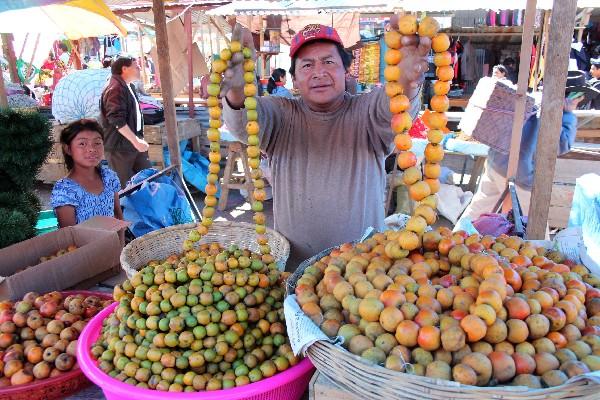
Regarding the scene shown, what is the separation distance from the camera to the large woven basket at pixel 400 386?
0.86 metres

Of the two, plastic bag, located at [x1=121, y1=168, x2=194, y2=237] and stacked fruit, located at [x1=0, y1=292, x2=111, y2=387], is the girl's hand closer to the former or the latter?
stacked fruit, located at [x1=0, y1=292, x2=111, y2=387]

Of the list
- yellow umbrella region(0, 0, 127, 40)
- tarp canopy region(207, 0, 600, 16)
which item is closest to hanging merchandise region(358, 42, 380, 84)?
tarp canopy region(207, 0, 600, 16)

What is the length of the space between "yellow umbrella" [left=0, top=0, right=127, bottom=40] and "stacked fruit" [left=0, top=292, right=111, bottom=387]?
286 centimetres

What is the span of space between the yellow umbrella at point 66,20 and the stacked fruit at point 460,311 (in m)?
3.58

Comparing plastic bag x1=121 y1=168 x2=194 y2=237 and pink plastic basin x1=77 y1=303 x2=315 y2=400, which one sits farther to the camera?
plastic bag x1=121 y1=168 x2=194 y2=237

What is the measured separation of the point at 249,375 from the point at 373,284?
0.41 meters

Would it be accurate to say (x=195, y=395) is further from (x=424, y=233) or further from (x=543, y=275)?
(x=543, y=275)

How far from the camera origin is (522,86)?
11.1 ft

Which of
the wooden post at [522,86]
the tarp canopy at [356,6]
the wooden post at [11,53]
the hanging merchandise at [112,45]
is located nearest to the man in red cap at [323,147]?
the wooden post at [522,86]

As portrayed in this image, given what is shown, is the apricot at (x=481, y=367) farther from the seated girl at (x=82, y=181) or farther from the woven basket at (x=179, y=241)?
the seated girl at (x=82, y=181)

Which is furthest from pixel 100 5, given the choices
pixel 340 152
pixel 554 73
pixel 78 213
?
pixel 554 73

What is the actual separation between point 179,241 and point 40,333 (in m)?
0.72

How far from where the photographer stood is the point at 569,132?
368 centimetres

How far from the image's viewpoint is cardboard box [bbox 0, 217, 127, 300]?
1.84m
